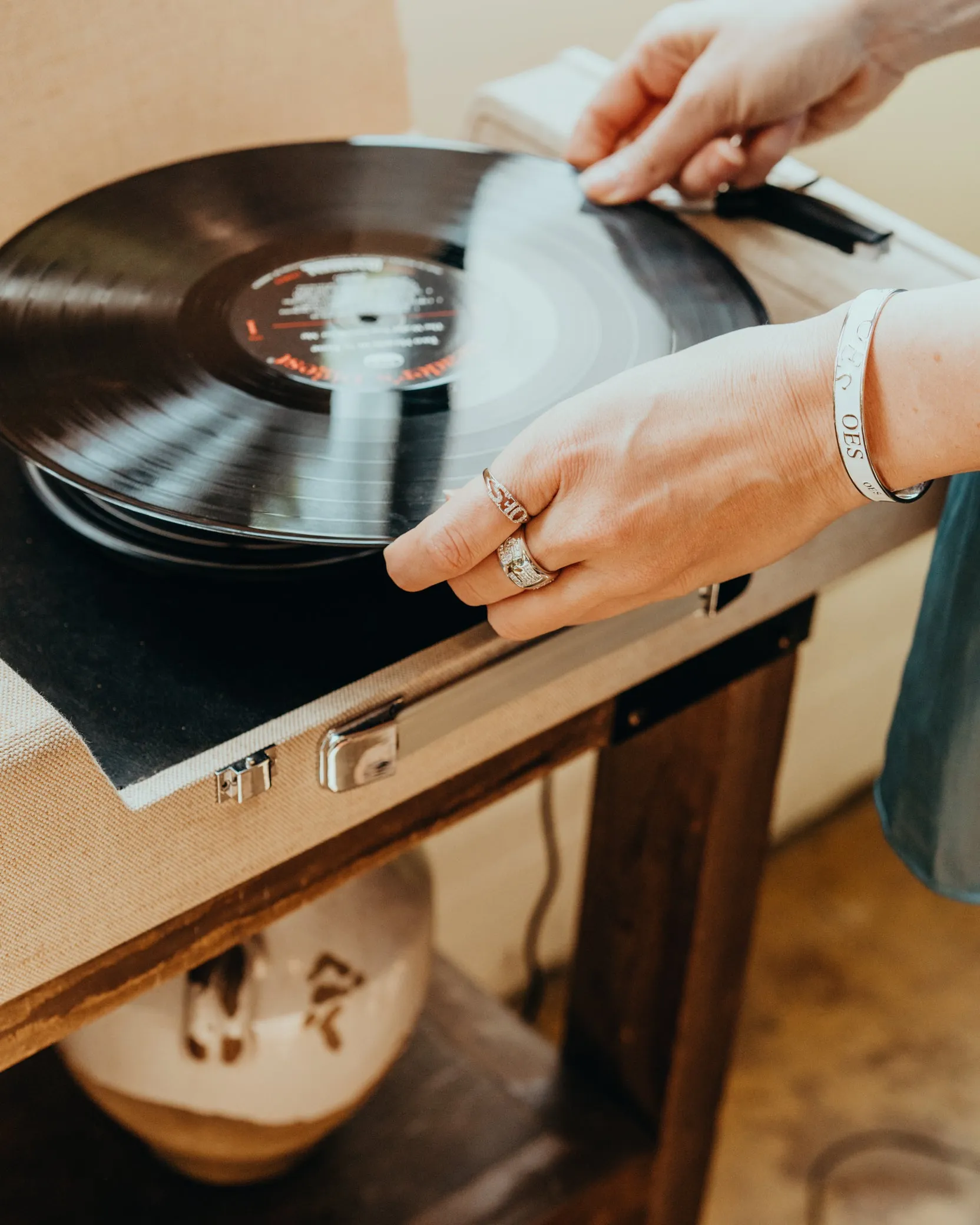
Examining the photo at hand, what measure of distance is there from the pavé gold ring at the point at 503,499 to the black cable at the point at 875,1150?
1.01 meters

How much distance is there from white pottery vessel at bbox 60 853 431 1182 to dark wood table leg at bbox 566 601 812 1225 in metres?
0.16

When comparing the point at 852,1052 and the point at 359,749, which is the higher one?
the point at 359,749

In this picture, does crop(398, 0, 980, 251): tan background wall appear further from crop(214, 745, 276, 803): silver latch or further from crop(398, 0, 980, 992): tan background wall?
crop(214, 745, 276, 803): silver latch

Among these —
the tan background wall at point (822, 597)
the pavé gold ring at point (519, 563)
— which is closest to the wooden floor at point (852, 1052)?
the tan background wall at point (822, 597)

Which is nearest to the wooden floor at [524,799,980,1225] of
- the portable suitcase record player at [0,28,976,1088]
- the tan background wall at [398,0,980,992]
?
the tan background wall at [398,0,980,992]

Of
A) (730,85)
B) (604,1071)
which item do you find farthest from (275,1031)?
(730,85)

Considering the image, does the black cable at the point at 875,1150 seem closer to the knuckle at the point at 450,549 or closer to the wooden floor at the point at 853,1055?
the wooden floor at the point at 853,1055

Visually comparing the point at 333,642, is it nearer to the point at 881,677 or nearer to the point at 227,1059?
the point at 227,1059

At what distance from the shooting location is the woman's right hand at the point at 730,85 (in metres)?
0.77

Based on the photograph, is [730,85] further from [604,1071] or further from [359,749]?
[604,1071]

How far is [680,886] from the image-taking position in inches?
35.6

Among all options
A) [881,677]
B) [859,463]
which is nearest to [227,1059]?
[859,463]

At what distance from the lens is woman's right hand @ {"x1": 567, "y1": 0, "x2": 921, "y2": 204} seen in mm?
765

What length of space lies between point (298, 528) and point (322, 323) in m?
0.19
